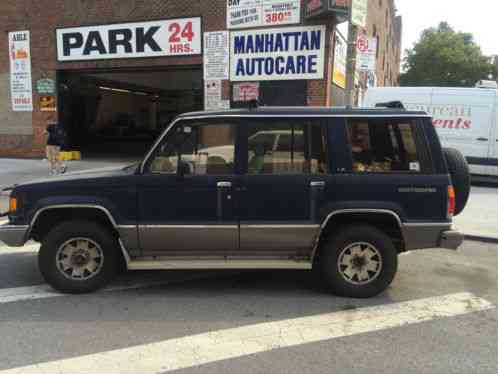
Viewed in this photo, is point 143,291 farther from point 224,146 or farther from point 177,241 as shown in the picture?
point 224,146

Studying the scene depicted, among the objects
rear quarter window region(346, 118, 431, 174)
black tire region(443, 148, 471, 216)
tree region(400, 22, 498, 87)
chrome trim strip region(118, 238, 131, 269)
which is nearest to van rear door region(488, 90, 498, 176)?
black tire region(443, 148, 471, 216)

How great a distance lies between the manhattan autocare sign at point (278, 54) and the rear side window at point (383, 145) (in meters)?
8.97

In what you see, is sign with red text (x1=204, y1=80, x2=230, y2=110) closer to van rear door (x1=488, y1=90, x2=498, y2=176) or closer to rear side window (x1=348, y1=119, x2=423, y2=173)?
van rear door (x1=488, y1=90, x2=498, y2=176)

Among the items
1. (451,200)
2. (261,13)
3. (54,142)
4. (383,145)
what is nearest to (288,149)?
(383,145)

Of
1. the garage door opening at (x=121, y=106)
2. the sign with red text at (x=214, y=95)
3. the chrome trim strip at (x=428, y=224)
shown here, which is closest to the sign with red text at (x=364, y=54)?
the sign with red text at (x=214, y=95)

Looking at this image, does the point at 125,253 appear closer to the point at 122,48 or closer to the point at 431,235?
the point at 431,235

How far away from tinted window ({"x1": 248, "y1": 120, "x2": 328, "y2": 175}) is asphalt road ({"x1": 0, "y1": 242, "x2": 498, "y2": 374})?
1332 mm

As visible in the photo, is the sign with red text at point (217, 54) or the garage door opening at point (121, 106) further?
the garage door opening at point (121, 106)

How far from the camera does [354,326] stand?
3.82m

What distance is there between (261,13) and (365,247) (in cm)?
1058

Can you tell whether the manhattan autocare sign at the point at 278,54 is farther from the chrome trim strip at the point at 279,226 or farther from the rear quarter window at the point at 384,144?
the chrome trim strip at the point at 279,226

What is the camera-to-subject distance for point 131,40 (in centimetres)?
1491

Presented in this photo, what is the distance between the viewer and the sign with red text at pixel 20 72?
54.0 feet

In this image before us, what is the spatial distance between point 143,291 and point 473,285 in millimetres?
3691
